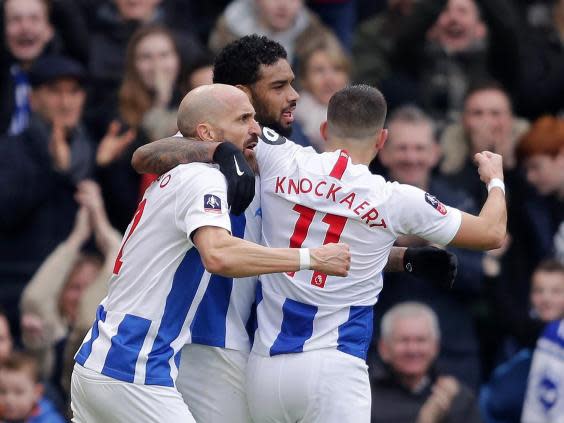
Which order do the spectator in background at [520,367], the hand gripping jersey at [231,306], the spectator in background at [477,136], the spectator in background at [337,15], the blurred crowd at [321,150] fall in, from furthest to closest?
the spectator in background at [337,15]
the spectator in background at [477,136]
the spectator in background at [520,367]
the blurred crowd at [321,150]
the hand gripping jersey at [231,306]

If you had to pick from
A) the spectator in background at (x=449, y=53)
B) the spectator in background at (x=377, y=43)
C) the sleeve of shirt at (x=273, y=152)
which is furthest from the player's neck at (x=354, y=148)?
the spectator in background at (x=377, y=43)

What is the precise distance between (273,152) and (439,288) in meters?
3.64

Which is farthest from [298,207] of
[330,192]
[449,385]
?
[449,385]

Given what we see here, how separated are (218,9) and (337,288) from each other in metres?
5.79

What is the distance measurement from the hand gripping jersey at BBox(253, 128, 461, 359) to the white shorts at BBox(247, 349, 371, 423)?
0.05 m

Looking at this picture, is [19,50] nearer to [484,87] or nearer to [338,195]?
[484,87]

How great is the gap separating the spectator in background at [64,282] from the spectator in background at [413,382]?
1.97 meters

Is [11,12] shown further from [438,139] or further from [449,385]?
[449,385]

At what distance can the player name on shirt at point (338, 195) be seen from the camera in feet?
24.4

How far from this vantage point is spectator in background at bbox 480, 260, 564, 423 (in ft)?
36.0

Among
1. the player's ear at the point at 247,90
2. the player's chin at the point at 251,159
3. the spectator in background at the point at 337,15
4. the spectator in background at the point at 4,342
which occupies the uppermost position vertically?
the spectator in background at the point at 337,15

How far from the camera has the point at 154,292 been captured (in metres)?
7.27

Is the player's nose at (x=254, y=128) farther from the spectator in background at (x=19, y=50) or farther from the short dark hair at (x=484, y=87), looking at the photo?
the short dark hair at (x=484, y=87)

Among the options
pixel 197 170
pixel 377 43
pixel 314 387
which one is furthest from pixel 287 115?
pixel 377 43
